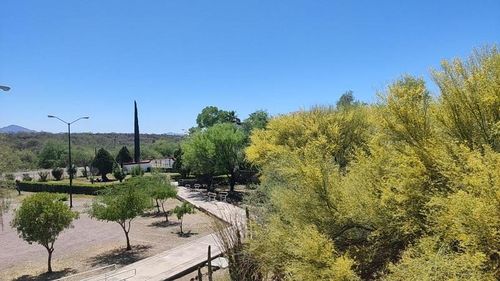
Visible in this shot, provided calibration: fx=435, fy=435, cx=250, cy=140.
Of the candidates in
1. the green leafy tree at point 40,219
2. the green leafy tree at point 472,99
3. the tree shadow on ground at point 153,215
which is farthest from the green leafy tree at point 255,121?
the green leafy tree at point 472,99

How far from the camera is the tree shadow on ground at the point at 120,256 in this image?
72.6 ft

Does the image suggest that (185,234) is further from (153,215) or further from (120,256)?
(153,215)

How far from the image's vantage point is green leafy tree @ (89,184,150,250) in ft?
80.4

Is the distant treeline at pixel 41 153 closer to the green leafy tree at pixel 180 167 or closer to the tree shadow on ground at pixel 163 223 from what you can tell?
the tree shadow on ground at pixel 163 223

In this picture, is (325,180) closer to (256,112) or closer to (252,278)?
(252,278)

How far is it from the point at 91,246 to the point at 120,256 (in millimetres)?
3450

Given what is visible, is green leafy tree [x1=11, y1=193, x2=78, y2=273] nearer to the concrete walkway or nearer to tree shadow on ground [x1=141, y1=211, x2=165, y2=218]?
the concrete walkway

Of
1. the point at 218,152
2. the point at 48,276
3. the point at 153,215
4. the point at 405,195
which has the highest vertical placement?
the point at 218,152

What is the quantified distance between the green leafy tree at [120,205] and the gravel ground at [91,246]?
1690mm

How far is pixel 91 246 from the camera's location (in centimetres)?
2575

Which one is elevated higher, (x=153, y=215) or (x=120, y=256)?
(x=153, y=215)

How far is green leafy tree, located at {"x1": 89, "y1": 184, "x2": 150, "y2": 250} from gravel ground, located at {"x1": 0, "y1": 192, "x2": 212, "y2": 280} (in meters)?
1.69

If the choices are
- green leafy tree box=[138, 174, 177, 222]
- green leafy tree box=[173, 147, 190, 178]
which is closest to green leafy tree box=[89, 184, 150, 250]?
green leafy tree box=[138, 174, 177, 222]

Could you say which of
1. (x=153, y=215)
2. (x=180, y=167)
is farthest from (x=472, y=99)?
(x=180, y=167)
